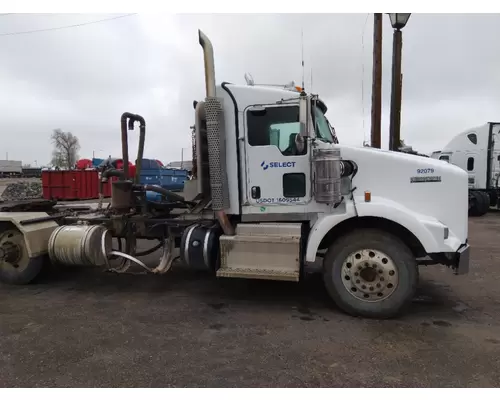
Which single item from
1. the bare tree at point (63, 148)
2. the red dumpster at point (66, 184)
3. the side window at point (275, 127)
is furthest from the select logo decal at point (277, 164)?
the bare tree at point (63, 148)

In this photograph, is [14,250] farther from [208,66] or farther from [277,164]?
[277,164]

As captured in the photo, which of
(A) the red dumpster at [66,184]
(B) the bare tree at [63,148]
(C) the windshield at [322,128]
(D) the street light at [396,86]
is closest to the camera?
(C) the windshield at [322,128]

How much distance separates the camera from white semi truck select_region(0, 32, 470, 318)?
4543mm

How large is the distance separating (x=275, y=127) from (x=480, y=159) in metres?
15.5

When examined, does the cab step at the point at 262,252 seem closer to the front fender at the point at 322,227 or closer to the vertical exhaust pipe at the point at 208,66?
the front fender at the point at 322,227

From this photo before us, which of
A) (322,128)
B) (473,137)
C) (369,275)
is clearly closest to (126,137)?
(322,128)

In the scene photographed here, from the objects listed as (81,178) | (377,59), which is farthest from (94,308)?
(81,178)

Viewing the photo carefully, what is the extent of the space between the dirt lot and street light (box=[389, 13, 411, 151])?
4.24 m

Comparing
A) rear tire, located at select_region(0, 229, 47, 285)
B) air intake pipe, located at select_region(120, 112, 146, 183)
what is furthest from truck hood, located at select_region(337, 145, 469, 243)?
rear tire, located at select_region(0, 229, 47, 285)

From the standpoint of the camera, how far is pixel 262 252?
4.86 m

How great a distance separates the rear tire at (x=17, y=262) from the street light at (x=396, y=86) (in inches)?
301

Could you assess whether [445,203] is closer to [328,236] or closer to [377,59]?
[328,236]

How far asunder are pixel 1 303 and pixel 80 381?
2791mm

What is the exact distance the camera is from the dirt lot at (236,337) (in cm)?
331
